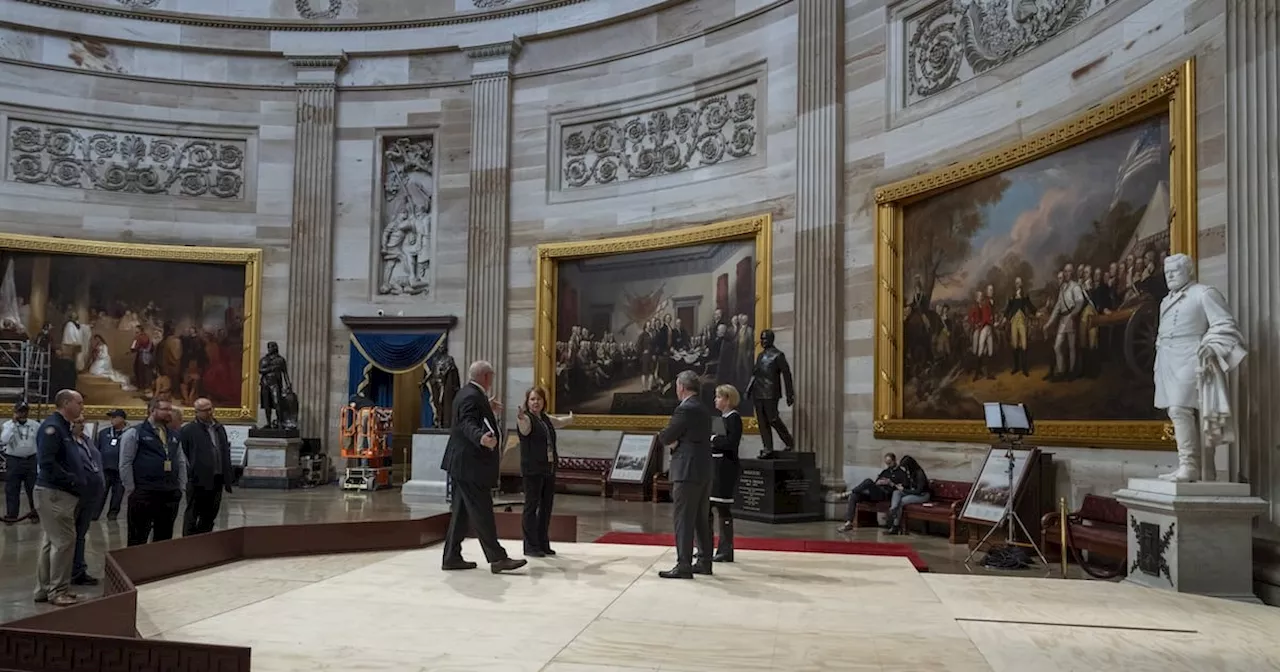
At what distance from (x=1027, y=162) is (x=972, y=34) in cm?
226

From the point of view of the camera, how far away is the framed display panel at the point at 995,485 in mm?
10711

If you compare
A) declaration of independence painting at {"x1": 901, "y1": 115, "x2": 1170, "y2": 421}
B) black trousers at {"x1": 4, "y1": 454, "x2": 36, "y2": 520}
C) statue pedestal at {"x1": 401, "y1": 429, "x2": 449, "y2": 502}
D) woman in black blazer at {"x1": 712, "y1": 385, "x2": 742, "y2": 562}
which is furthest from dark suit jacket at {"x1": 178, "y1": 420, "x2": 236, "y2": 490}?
declaration of independence painting at {"x1": 901, "y1": 115, "x2": 1170, "y2": 421}

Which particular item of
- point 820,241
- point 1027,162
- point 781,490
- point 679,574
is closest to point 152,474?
point 679,574

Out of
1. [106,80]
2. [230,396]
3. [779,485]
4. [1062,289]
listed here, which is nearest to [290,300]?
[230,396]

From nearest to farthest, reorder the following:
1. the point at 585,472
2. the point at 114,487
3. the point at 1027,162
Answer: the point at 1027,162 < the point at 114,487 < the point at 585,472

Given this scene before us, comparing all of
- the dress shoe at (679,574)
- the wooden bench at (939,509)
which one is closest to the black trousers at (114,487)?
the dress shoe at (679,574)

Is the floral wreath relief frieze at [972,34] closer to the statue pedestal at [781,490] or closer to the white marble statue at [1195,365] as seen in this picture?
the white marble statue at [1195,365]

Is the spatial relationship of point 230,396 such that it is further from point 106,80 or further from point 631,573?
point 631,573

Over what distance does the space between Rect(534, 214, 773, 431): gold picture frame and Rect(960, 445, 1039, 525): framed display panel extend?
509 centimetres

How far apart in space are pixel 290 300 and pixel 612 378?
24.6ft

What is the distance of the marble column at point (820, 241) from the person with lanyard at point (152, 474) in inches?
352

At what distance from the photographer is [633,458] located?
17.3 meters

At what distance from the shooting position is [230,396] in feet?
67.9

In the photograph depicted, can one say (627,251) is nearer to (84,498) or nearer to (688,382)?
(688,382)
